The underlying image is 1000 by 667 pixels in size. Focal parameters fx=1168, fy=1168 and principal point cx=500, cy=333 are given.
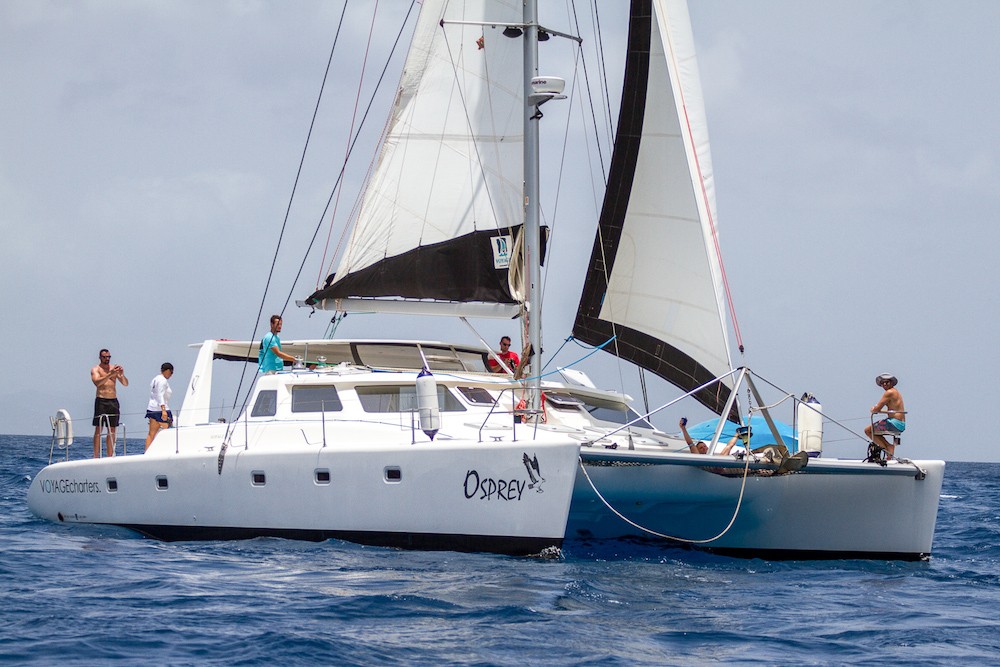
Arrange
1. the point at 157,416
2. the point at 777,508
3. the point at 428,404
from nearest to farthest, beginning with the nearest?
the point at 428,404 → the point at 777,508 → the point at 157,416

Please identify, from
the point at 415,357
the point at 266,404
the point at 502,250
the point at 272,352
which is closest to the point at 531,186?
the point at 502,250

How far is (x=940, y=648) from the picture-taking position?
750 centimetres

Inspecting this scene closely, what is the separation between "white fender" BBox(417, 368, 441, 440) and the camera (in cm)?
1043

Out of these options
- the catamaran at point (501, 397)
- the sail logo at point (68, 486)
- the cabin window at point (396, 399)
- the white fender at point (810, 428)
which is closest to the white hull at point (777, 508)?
the catamaran at point (501, 397)

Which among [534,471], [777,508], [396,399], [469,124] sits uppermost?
[469,124]

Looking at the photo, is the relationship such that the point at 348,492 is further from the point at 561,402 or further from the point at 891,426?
the point at 891,426

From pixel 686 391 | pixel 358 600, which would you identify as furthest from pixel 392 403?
pixel 358 600

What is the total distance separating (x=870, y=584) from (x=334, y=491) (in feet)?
15.8

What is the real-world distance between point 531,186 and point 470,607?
19.4 feet

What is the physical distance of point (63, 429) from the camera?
13.8 m

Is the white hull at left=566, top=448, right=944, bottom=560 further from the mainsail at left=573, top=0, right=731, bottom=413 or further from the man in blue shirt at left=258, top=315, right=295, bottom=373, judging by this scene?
the man in blue shirt at left=258, top=315, right=295, bottom=373

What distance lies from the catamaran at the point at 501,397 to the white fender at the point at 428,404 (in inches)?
0.8

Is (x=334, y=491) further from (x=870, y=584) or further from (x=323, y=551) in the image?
(x=870, y=584)

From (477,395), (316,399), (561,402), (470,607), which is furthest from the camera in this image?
(561,402)
